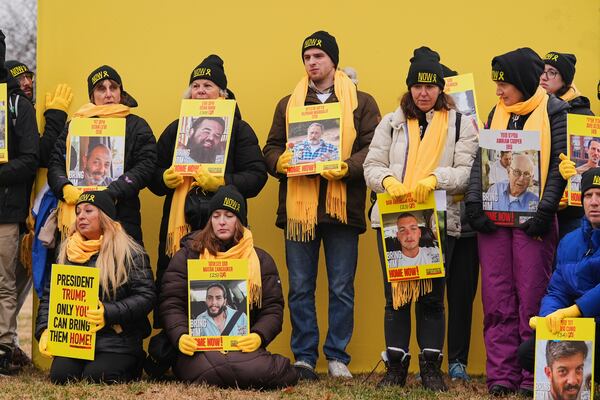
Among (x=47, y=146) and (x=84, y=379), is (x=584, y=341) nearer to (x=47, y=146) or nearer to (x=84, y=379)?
(x=84, y=379)

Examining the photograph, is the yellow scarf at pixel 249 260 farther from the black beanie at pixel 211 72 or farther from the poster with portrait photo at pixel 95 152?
the black beanie at pixel 211 72

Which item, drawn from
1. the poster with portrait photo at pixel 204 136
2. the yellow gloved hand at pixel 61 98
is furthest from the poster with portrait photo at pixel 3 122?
the poster with portrait photo at pixel 204 136

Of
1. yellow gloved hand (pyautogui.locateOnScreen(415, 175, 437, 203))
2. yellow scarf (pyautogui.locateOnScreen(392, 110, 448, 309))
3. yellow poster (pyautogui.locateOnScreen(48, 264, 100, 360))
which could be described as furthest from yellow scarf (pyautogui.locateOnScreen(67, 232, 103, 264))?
yellow gloved hand (pyautogui.locateOnScreen(415, 175, 437, 203))

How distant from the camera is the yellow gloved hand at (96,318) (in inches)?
287

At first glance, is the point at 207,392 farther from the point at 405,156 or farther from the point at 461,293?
the point at 461,293

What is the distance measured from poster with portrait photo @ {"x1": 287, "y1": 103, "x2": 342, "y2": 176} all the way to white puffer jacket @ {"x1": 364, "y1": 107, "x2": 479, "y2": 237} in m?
0.41

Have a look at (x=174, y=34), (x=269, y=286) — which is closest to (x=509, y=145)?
(x=269, y=286)

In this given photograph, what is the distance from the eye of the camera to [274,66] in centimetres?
896

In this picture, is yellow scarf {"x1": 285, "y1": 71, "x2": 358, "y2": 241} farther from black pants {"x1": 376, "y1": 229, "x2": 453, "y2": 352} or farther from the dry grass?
the dry grass

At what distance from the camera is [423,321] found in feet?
24.0

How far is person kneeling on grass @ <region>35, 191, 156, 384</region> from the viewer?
24.3 ft

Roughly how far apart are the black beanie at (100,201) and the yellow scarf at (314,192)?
48.6 inches

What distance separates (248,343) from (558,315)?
198 cm

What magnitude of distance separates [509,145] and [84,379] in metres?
3.08
